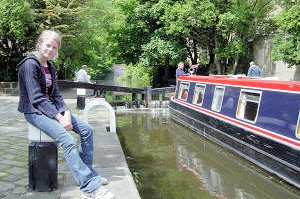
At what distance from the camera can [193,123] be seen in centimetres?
1283

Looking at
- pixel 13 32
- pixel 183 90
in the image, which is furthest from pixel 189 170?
pixel 13 32

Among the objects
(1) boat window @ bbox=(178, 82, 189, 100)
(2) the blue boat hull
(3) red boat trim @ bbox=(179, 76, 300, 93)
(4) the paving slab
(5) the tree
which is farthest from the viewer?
(5) the tree

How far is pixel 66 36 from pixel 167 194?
1738 cm

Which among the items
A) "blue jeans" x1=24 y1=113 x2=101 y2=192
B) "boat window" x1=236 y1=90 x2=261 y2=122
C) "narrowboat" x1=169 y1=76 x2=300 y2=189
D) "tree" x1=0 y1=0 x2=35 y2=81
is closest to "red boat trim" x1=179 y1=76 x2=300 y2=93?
"narrowboat" x1=169 y1=76 x2=300 y2=189

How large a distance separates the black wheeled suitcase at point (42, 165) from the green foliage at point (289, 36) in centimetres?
1533

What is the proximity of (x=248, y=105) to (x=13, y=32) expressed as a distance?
580 inches

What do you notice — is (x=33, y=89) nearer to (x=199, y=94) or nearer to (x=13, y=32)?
(x=199, y=94)

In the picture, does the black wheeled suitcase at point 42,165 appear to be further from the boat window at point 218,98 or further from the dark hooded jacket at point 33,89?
the boat window at point 218,98

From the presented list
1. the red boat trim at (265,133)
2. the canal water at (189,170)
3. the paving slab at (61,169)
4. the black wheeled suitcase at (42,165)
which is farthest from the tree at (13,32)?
the black wheeled suitcase at (42,165)

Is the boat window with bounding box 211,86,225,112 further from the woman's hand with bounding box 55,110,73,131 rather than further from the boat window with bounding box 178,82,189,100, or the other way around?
the woman's hand with bounding box 55,110,73,131

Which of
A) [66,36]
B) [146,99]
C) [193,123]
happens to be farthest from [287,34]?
[66,36]

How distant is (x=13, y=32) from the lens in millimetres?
20750

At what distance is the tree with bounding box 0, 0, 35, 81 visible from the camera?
2039cm

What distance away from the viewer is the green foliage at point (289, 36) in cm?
1805
